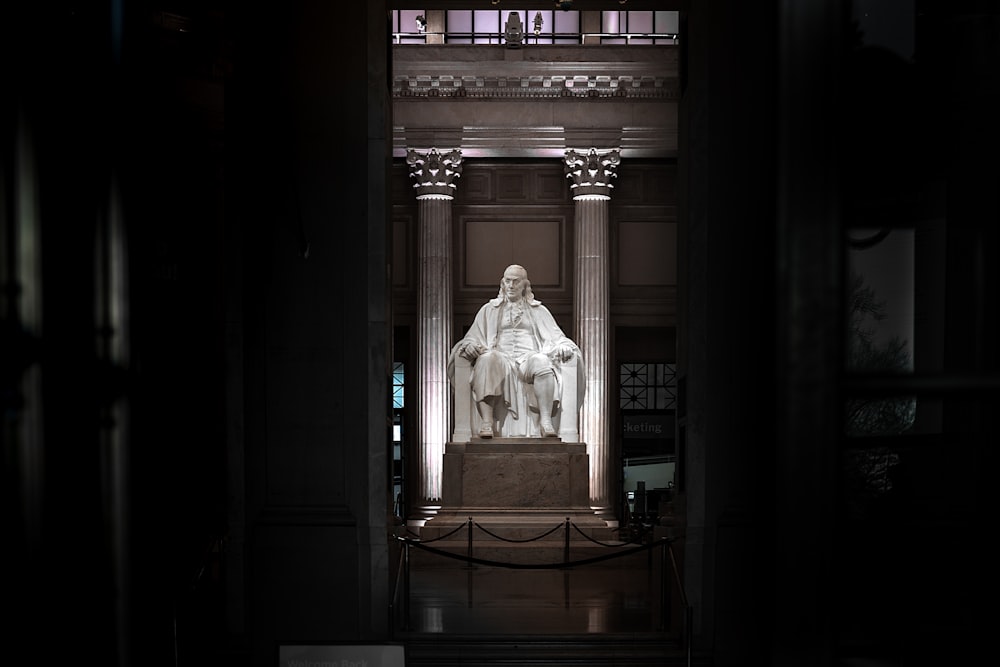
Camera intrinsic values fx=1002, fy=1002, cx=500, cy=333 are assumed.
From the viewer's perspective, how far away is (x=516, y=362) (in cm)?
1501

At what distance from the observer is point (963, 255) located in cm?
258

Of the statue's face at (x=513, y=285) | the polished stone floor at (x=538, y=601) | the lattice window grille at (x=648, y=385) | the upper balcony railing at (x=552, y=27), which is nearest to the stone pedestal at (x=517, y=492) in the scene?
the polished stone floor at (x=538, y=601)

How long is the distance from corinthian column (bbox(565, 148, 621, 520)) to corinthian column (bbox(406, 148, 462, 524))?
2.49m

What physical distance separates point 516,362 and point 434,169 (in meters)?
5.82

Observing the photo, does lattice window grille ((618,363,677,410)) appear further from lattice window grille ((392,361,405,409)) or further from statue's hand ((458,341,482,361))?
statue's hand ((458,341,482,361))

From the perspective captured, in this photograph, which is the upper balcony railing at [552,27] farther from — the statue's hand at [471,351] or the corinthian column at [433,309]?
the statue's hand at [471,351]

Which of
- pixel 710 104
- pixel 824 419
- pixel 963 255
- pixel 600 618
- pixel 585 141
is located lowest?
pixel 600 618

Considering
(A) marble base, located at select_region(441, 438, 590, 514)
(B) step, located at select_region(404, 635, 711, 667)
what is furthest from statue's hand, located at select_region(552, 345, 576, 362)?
(B) step, located at select_region(404, 635, 711, 667)

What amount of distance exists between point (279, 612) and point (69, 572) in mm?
7405

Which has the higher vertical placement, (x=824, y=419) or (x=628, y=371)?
(x=824, y=419)

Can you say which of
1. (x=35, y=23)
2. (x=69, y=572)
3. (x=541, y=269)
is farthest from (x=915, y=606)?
(x=541, y=269)

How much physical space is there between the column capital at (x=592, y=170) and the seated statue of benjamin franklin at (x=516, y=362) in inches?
190

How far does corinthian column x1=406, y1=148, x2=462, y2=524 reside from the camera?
19.1 metres

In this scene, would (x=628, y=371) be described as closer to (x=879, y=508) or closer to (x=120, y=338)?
(x=879, y=508)
